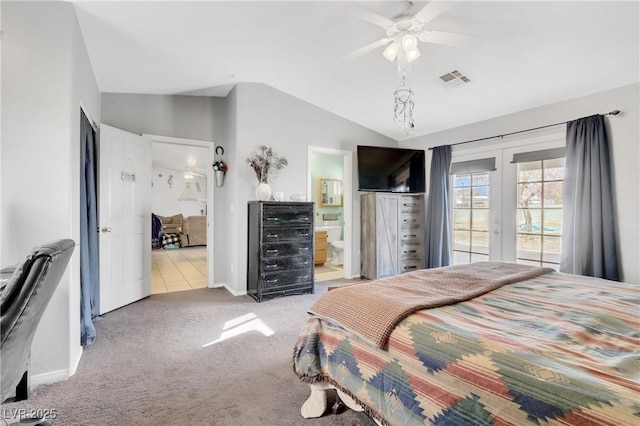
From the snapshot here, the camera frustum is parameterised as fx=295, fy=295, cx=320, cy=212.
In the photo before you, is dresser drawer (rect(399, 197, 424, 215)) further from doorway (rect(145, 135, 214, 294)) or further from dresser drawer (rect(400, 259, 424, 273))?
doorway (rect(145, 135, 214, 294))

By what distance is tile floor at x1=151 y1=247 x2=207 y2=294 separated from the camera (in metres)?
4.38

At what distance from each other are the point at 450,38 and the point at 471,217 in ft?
9.28

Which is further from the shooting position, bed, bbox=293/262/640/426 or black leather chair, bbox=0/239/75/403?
black leather chair, bbox=0/239/75/403

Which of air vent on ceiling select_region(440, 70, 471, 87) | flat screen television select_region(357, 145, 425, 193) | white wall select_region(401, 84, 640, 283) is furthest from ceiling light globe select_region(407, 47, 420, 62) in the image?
flat screen television select_region(357, 145, 425, 193)

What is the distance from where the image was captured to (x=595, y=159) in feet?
9.65

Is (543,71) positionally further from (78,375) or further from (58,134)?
(78,375)

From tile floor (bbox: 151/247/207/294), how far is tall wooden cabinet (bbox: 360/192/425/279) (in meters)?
2.58

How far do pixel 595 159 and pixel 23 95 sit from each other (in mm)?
4793

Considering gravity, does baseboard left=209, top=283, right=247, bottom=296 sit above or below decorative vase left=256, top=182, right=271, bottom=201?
below

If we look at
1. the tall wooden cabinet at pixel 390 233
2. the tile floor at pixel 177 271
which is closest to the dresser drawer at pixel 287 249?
the tall wooden cabinet at pixel 390 233

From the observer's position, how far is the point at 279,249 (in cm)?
376

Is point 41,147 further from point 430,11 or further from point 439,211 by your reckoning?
point 439,211

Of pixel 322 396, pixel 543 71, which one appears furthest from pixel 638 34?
pixel 322 396

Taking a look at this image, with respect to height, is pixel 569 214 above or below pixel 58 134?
below
